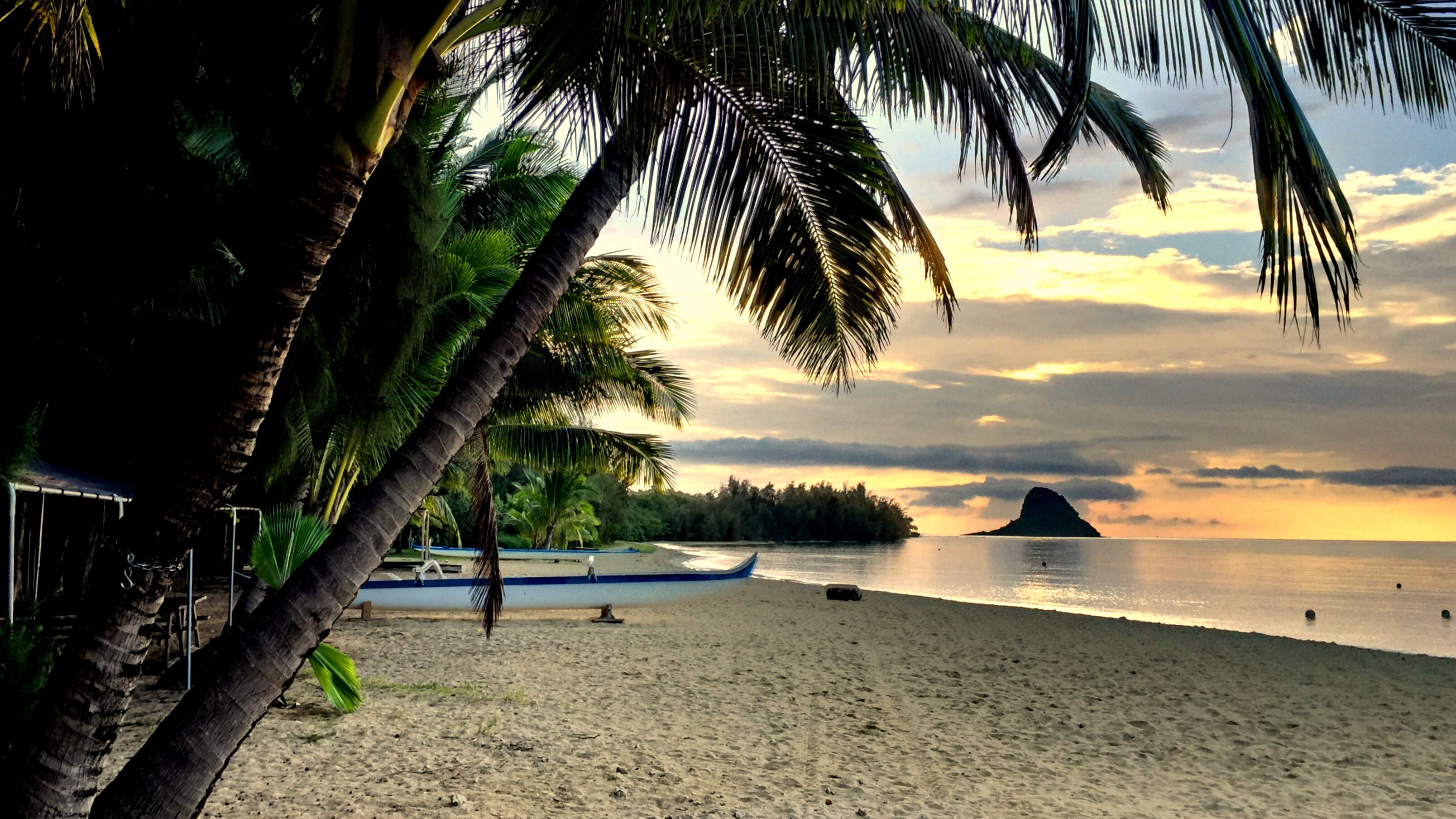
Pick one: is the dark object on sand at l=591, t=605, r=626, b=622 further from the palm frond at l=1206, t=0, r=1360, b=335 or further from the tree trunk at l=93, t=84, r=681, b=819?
the palm frond at l=1206, t=0, r=1360, b=335

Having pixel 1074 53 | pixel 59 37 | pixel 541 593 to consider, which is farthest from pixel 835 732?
pixel 541 593

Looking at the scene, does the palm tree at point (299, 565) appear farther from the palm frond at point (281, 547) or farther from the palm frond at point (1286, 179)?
the palm frond at point (1286, 179)

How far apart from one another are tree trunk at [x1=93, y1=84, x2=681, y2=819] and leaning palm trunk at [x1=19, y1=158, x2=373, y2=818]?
0.16 metres

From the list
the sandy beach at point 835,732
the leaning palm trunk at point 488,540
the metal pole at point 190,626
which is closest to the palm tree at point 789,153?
the sandy beach at point 835,732

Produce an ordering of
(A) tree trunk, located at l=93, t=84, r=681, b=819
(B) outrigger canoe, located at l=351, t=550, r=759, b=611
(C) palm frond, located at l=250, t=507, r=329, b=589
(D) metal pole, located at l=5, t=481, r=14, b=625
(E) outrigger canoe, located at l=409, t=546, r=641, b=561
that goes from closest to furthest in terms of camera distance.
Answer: (A) tree trunk, located at l=93, t=84, r=681, b=819 → (D) metal pole, located at l=5, t=481, r=14, b=625 → (C) palm frond, located at l=250, t=507, r=329, b=589 → (B) outrigger canoe, located at l=351, t=550, r=759, b=611 → (E) outrigger canoe, located at l=409, t=546, r=641, b=561

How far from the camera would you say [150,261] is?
15.5 feet

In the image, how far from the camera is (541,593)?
1348cm

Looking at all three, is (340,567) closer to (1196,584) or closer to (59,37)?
(59,37)

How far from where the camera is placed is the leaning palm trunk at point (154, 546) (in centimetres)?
259

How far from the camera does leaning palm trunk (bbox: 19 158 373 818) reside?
259 centimetres

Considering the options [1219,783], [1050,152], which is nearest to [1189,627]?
[1219,783]

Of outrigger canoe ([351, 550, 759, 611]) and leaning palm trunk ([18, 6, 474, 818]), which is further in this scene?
outrigger canoe ([351, 550, 759, 611])

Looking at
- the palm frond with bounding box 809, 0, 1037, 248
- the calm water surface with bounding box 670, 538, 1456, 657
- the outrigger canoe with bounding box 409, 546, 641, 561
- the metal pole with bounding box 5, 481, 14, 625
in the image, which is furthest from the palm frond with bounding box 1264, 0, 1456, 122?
the outrigger canoe with bounding box 409, 546, 641, 561

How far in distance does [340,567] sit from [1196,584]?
120ft
